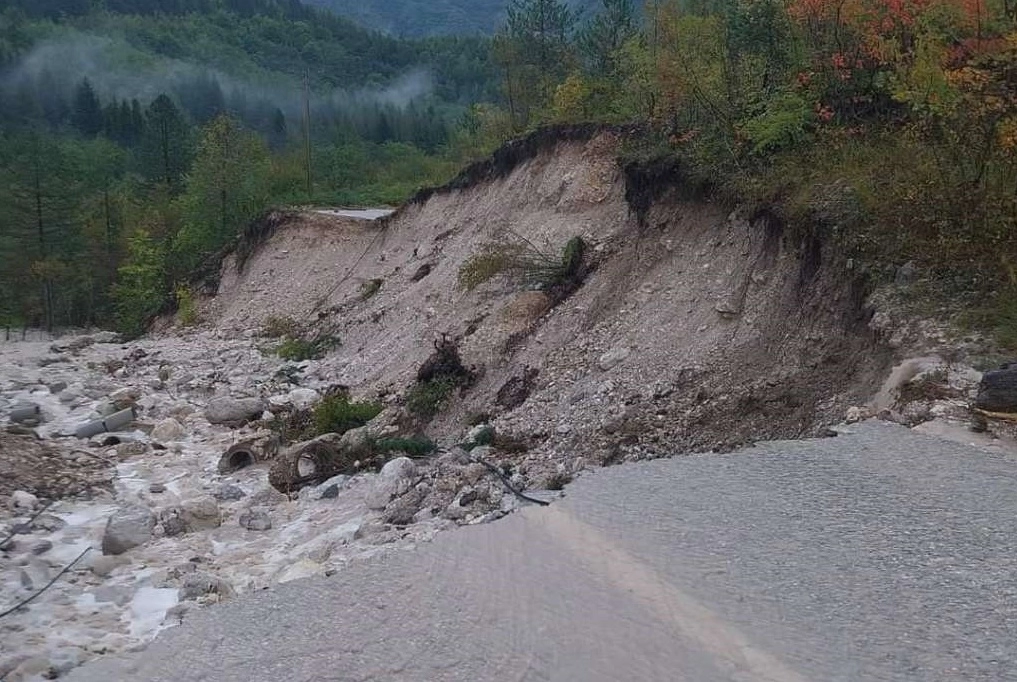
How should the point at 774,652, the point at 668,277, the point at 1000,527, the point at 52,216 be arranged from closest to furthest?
the point at 774,652, the point at 1000,527, the point at 668,277, the point at 52,216

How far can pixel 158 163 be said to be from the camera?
62312mm

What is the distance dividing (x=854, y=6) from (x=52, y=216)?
1863 inches

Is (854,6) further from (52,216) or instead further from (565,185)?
(52,216)

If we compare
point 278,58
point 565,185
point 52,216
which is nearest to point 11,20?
point 278,58

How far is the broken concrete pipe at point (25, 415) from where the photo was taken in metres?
17.8

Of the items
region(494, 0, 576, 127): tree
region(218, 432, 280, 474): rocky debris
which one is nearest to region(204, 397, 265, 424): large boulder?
region(218, 432, 280, 474): rocky debris

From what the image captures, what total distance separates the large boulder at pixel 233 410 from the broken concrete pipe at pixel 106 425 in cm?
149

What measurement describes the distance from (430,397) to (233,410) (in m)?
4.83

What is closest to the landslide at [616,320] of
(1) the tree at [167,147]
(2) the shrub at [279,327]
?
(2) the shrub at [279,327]

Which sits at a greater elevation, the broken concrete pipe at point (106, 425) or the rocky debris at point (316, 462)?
the rocky debris at point (316, 462)

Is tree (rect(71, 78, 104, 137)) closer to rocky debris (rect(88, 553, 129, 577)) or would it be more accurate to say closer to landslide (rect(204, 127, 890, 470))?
landslide (rect(204, 127, 890, 470))

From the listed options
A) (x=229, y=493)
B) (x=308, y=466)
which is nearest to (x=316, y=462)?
(x=308, y=466)

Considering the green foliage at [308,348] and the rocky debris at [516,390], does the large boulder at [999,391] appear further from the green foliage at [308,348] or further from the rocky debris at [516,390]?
the green foliage at [308,348]

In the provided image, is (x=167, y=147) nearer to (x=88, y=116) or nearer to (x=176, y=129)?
(x=176, y=129)
